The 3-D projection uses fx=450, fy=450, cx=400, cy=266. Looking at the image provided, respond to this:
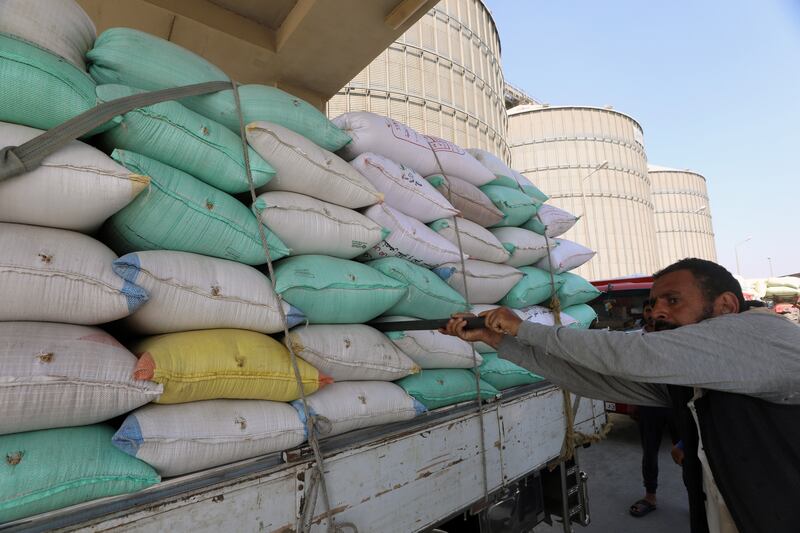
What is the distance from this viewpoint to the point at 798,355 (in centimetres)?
109

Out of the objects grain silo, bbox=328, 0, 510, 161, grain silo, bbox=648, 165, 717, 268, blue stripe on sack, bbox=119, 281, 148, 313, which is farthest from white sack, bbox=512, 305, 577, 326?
grain silo, bbox=648, 165, 717, 268

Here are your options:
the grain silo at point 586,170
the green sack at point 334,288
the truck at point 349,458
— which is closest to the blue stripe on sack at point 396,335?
the green sack at point 334,288

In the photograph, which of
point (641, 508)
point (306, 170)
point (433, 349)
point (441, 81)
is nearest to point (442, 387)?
point (433, 349)

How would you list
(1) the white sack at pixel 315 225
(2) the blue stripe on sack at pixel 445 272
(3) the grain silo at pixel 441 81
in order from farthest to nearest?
(3) the grain silo at pixel 441 81 < (2) the blue stripe on sack at pixel 445 272 < (1) the white sack at pixel 315 225

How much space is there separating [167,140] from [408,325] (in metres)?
1.13

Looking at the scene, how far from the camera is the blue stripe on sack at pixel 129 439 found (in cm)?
117

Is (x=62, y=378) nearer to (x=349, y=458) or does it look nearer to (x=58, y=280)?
(x=58, y=280)

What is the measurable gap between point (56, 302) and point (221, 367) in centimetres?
47

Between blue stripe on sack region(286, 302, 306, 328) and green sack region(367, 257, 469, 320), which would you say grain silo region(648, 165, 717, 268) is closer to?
green sack region(367, 257, 469, 320)

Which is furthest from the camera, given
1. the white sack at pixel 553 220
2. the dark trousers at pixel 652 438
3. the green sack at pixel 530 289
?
the dark trousers at pixel 652 438

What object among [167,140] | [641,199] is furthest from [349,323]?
[641,199]

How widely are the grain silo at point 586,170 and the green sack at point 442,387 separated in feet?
76.8

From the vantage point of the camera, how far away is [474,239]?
255 centimetres

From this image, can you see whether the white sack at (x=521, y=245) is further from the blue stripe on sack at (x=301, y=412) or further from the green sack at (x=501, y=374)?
the blue stripe on sack at (x=301, y=412)
